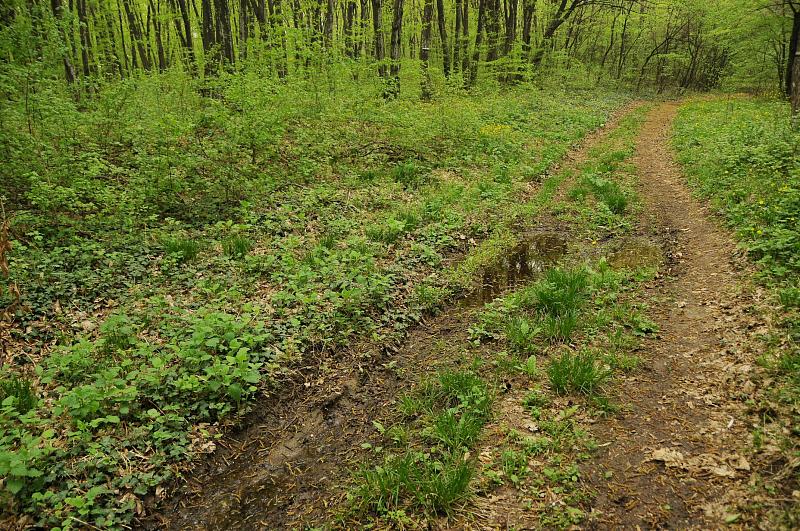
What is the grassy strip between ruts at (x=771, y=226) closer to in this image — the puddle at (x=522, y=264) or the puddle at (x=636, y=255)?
the puddle at (x=636, y=255)

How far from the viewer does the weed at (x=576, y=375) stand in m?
4.33

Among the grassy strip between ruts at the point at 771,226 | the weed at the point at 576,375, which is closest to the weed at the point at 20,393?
the weed at the point at 576,375

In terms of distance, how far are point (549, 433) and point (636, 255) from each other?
4.56 m

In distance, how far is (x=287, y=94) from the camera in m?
11.7

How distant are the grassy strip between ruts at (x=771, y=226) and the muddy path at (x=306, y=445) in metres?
3.06

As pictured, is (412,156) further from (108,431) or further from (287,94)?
(108,431)

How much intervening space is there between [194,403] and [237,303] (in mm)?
1765

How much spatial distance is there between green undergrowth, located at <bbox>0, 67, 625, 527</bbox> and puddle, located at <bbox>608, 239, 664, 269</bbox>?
2.00m

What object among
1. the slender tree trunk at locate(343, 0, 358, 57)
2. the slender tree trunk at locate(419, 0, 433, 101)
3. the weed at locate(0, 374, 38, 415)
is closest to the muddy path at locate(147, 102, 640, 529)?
the weed at locate(0, 374, 38, 415)

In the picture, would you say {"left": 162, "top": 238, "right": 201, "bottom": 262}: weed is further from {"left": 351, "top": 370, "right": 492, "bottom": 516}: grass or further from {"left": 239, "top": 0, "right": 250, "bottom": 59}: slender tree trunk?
{"left": 239, "top": 0, "right": 250, "bottom": 59}: slender tree trunk

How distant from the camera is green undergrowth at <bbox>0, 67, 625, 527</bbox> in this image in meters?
3.98

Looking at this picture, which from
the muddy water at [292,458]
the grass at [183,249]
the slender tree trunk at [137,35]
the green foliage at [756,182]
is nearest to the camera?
the muddy water at [292,458]

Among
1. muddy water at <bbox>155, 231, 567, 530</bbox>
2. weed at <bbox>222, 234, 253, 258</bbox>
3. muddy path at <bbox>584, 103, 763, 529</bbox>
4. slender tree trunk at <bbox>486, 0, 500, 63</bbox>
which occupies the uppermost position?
slender tree trunk at <bbox>486, 0, 500, 63</bbox>

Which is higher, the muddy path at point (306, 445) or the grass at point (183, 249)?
the grass at point (183, 249)
